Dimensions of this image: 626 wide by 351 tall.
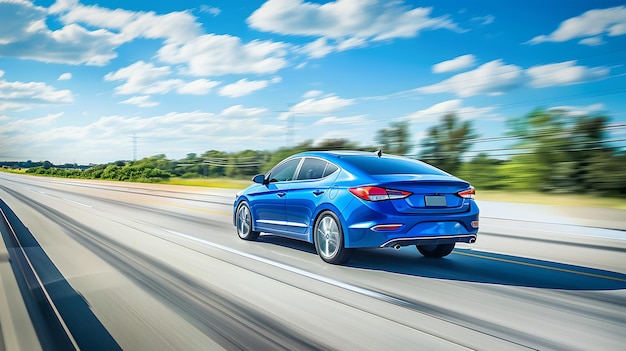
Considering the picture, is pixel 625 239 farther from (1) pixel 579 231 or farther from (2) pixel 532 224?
(2) pixel 532 224

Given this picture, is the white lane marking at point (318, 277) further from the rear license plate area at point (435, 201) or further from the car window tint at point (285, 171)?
the rear license plate area at point (435, 201)

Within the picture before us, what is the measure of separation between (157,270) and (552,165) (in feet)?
61.1

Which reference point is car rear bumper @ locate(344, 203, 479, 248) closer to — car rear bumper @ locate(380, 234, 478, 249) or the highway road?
car rear bumper @ locate(380, 234, 478, 249)

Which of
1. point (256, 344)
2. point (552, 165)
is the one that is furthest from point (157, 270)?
point (552, 165)

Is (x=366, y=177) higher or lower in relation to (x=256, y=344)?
higher

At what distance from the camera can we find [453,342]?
13.1ft

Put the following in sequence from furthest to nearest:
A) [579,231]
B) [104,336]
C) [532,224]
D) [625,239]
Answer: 1. [532,224]
2. [579,231]
3. [625,239]
4. [104,336]

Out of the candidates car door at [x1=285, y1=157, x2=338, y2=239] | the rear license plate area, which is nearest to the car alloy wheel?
car door at [x1=285, y1=157, x2=338, y2=239]

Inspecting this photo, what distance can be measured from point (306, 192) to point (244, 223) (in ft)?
8.08

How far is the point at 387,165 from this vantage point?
757 centimetres

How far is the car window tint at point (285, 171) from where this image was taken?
8.77 m

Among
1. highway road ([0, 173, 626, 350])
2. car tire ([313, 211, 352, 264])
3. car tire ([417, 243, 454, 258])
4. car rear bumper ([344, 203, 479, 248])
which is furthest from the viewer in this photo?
car tire ([417, 243, 454, 258])

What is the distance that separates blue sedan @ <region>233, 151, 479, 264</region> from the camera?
6663 mm

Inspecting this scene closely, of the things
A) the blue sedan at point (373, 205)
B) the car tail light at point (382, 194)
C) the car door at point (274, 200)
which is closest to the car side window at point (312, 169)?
the blue sedan at point (373, 205)
